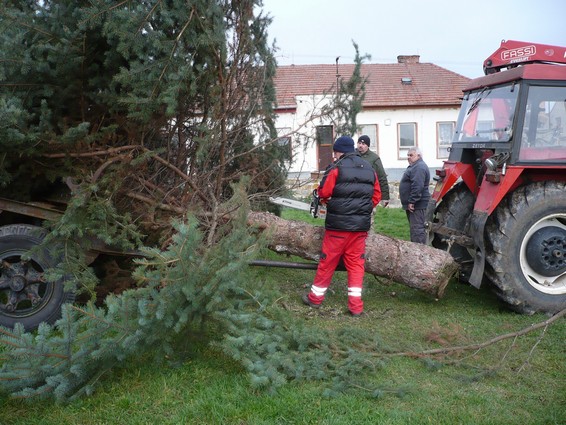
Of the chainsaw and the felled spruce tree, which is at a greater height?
the chainsaw

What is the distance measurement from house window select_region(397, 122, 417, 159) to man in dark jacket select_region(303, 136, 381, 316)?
18.8m

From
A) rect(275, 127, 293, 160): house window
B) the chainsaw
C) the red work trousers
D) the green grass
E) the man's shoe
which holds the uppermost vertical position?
rect(275, 127, 293, 160): house window

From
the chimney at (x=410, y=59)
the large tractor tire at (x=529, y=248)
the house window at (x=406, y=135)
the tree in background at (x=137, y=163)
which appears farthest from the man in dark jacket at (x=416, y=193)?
the chimney at (x=410, y=59)

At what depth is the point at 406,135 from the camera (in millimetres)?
24109

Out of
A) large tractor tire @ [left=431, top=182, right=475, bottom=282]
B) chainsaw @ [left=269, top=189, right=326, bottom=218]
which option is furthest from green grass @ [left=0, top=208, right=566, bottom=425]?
large tractor tire @ [left=431, top=182, right=475, bottom=282]

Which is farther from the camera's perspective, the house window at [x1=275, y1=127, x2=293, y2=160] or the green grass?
the house window at [x1=275, y1=127, x2=293, y2=160]

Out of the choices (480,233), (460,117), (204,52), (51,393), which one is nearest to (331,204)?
(480,233)

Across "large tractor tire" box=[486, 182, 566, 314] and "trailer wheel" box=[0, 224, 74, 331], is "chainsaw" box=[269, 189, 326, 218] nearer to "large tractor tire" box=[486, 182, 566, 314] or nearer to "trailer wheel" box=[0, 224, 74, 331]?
"large tractor tire" box=[486, 182, 566, 314]

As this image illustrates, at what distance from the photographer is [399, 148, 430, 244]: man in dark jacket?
8.45 m

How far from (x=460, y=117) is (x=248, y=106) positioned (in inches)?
104

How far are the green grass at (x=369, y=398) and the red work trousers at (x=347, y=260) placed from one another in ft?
2.51

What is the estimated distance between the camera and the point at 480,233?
5.74 m

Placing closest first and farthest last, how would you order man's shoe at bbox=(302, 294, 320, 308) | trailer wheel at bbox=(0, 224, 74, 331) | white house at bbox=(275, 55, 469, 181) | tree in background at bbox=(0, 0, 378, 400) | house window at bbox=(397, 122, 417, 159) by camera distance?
tree in background at bbox=(0, 0, 378, 400)
trailer wheel at bbox=(0, 224, 74, 331)
man's shoe at bbox=(302, 294, 320, 308)
white house at bbox=(275, 55, 469, 181)
house window at bbox=(397, 122, 417, 159)

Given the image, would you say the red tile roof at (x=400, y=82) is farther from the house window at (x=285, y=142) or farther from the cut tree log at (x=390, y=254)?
the cut tree log at (x=390, y=254)
